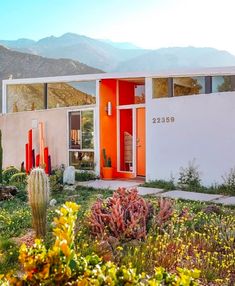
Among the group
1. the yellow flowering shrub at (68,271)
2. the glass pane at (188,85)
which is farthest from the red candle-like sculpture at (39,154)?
the yellow flowering shrub at (68,271)

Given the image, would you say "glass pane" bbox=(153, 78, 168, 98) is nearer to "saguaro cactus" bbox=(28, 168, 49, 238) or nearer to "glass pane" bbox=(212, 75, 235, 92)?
"glass pane" bbox=(212, 75, 235, 92)

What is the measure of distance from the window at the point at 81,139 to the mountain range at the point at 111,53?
41.7 metres

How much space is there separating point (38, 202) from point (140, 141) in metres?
9.82

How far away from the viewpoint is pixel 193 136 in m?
13.2

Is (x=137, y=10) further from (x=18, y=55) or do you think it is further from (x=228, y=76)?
(x=18, y=55)

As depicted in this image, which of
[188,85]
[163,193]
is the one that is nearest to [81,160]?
[188,85]

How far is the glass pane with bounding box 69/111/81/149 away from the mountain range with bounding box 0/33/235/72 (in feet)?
137

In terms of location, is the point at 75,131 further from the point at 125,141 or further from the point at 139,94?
the point at 139,94

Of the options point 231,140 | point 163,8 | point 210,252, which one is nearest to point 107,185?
point 231,140

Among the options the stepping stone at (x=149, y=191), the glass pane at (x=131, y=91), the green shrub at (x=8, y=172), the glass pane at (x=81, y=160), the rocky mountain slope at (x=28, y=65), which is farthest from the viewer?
the rocky mountain slope at (x=28, y=65)

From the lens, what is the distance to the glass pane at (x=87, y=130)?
15875mm

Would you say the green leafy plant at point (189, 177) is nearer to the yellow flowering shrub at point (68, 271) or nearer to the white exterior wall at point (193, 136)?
the white exterior wall at point (193, 136)

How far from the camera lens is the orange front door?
615 inches

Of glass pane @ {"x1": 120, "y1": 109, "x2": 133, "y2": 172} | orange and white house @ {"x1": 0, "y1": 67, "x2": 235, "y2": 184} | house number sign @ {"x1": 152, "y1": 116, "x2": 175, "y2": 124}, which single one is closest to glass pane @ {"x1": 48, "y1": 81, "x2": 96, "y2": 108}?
orange and white house @ {"x1": 0, "y1": 67, "x2": 235, "y2": 184}
